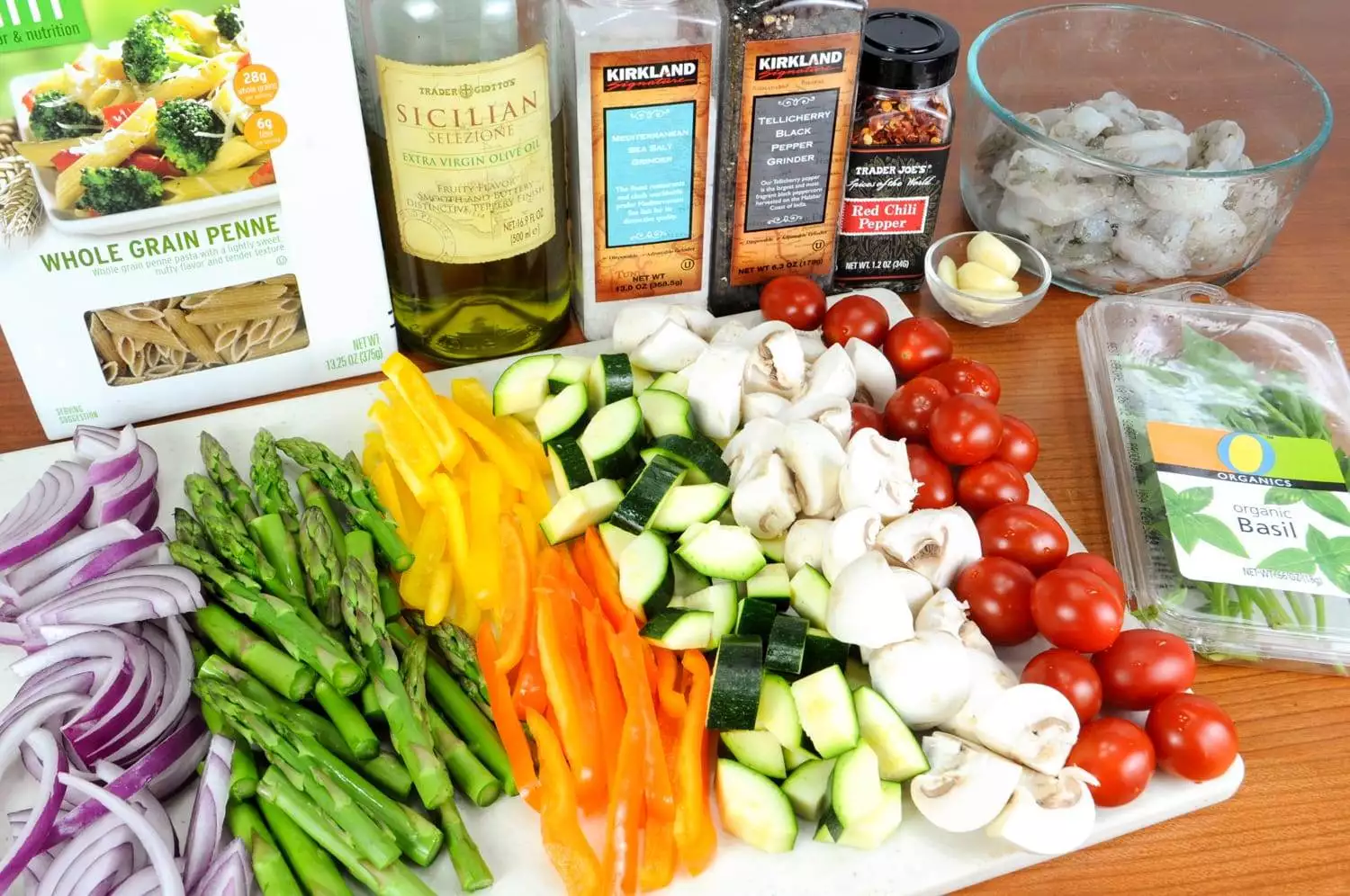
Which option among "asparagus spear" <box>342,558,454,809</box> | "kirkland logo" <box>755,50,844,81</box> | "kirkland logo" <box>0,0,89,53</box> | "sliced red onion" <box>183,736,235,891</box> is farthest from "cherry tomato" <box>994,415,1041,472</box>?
"kirkland logo" <box>0,0,89,53</box>

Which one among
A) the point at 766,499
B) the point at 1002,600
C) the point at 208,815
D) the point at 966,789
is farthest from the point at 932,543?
the point at 208,815

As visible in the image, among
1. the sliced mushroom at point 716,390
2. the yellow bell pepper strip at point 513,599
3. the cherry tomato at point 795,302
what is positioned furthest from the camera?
the cherry tomato at point 795,302

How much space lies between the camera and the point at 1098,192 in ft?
6.23

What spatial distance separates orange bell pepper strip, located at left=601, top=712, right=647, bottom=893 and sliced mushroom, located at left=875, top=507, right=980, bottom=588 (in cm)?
39

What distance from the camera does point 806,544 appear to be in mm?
1435

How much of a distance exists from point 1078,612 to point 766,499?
1.30 ft

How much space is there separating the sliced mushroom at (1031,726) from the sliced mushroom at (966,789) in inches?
0.7

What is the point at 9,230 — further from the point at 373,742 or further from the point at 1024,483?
the point at 1024,483

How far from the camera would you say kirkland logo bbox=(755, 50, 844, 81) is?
1.66 metres

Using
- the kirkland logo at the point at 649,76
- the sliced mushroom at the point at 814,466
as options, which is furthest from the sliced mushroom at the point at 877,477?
the kirkland logo at the point at 649,76

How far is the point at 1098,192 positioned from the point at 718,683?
3.75 ft

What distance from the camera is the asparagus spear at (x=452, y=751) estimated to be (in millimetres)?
1271

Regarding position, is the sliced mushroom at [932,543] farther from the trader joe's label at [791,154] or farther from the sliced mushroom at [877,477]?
the trader joe's label at [791,154]

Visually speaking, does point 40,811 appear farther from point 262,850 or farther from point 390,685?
point 390,685
